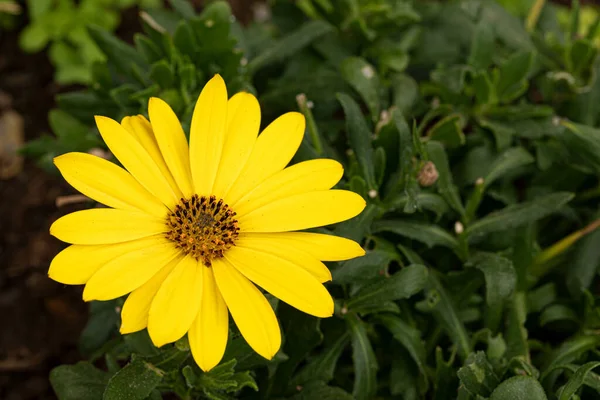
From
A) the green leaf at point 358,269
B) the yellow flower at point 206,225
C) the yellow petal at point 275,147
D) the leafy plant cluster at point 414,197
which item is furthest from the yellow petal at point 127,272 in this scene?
the green leaf at point 358,269

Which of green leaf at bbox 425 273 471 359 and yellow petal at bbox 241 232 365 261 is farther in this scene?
green leaf at bbox 425 273 471 359

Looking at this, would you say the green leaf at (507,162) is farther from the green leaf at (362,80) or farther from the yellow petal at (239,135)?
the yellow petal at (239,135)

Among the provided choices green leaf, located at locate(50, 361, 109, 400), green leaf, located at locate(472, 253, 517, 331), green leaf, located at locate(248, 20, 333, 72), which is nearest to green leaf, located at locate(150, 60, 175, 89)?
green leaf, located at locate(248, 20, 333, 72)

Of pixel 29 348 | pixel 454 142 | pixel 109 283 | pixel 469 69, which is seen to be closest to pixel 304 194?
pixel 109 283

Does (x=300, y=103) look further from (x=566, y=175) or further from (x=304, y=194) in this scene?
(x=566, y=175)

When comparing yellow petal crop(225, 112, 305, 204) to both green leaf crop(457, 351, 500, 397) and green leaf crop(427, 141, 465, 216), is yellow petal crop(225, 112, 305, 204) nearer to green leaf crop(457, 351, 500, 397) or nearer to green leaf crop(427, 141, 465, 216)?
green leaf crop(427, 141, 465, 216)

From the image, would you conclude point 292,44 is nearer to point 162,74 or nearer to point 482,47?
point 162,74
